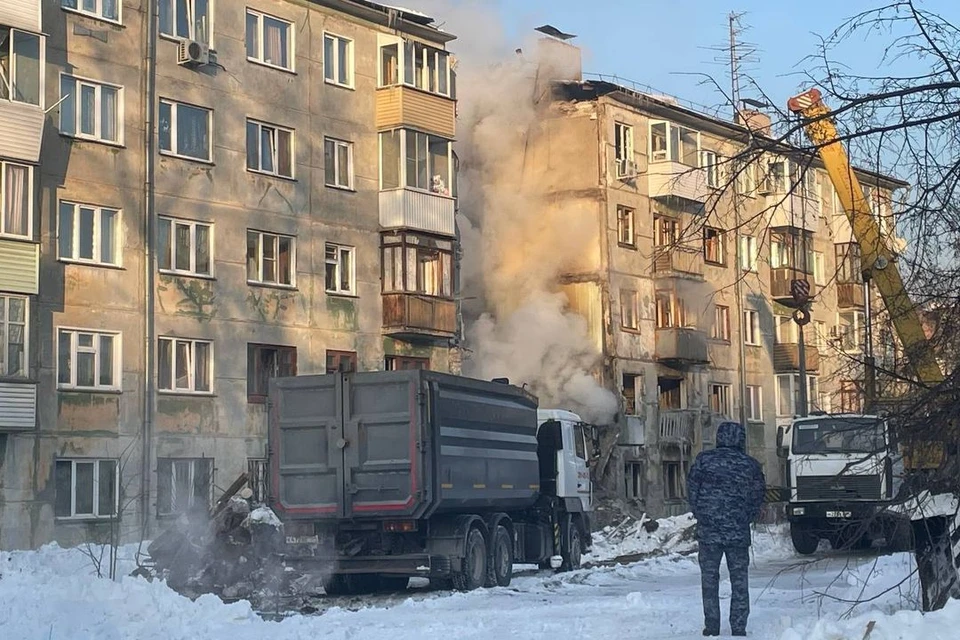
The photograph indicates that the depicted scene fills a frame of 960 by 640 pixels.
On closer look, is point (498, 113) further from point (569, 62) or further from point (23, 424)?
point (23, 424)

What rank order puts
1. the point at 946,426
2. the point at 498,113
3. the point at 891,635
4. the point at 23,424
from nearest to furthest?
the point at 946,426, the point at 891,635, the point at 23,424, the point at 498,113

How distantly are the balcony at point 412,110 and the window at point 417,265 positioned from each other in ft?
10.1

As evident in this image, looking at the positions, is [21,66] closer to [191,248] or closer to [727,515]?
[191,248]

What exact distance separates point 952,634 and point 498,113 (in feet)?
133

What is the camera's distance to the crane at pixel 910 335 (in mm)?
8359

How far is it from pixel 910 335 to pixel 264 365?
27.3 m

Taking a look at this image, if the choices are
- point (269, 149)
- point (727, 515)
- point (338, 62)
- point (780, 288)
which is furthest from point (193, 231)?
point (780, 288)

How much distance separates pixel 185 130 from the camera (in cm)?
3447

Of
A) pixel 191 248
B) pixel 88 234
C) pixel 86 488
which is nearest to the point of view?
pixel 86 488

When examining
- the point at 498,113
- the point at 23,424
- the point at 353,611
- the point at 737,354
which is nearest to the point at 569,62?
the point at 498,113

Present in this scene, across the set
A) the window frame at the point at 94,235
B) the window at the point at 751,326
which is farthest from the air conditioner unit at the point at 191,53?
the window at the point at 751,326

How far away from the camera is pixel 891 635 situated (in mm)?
10242

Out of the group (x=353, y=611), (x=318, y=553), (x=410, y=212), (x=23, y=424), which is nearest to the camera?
(x=353, y=611)

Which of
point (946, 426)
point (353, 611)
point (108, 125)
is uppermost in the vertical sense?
point (108, 125)
